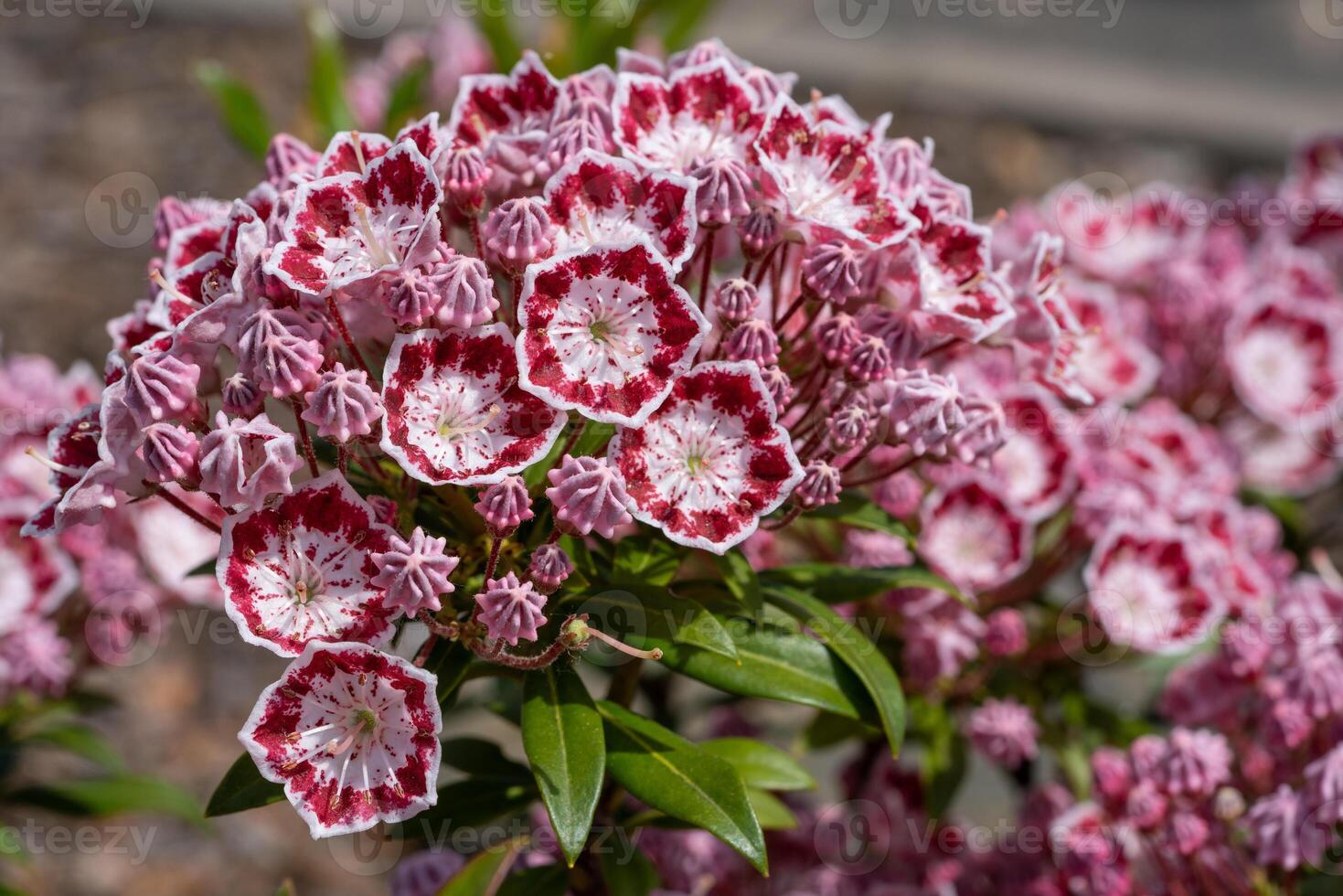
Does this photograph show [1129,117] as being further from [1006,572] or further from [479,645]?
[479,645]

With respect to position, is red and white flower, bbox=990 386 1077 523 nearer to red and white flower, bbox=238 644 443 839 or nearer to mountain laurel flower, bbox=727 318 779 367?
mountain laurel flower, bbox=727 318 779 367

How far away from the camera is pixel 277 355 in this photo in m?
1.37

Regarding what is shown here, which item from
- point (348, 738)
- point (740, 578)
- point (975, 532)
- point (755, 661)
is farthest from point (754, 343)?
point (975, 532)

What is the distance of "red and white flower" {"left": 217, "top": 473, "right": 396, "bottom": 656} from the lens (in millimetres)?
1403

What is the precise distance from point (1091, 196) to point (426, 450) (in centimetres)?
223

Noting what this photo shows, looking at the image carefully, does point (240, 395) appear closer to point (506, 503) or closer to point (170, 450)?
point (170, 450)

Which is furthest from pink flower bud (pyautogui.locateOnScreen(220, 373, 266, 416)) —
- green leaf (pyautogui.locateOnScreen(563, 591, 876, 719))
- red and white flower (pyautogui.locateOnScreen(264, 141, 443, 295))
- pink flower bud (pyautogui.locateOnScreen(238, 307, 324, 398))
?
green leaf (pyautogui.locateOnScreen(563, 591, 876, 719))

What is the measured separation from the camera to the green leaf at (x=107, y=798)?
2.36 metres

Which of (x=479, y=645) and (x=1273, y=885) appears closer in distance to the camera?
(x=479, y=645)

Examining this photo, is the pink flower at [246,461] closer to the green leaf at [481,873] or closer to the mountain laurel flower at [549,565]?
the mountain laurel flower at [549,565]

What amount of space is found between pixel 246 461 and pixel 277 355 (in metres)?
0.12

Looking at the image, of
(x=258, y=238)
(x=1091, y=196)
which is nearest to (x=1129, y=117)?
(x=1091, y=196)

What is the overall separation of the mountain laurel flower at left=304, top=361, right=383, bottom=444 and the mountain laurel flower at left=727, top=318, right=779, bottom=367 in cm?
41

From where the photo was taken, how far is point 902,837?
236 centimetres
